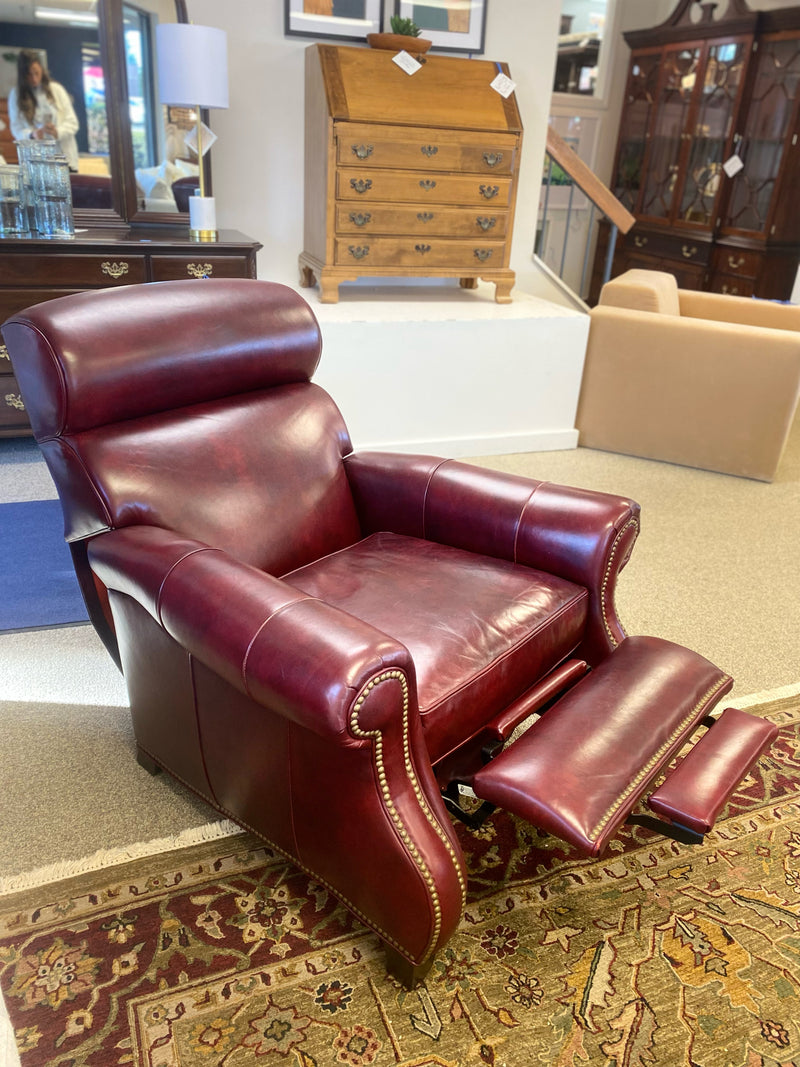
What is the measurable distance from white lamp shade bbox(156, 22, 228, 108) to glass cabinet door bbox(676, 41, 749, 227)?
3.36 metres

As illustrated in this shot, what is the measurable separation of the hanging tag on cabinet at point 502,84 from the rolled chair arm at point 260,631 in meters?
2.66

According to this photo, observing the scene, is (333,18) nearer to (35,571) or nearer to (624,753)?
(35,571)

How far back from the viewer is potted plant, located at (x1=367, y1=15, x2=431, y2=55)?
121 inches

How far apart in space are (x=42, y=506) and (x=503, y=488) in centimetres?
177

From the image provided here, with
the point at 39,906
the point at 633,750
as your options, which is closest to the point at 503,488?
the point at 633,750

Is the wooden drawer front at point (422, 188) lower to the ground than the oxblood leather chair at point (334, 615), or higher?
higher

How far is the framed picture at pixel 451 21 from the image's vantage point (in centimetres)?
331

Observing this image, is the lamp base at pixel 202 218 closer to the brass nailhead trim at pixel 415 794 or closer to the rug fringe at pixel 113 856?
the rug fringe at pixel 113 856

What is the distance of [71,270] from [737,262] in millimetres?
3866

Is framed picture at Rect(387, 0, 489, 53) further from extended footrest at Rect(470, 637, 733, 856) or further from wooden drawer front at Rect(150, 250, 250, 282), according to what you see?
extended footrest at Rect(470, 637, 733, 856)

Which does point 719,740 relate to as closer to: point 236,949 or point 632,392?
point 236,949

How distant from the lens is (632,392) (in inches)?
137

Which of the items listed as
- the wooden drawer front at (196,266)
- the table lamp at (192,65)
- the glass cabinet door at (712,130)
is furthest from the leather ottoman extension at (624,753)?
the glass cabinet door at (712,130)

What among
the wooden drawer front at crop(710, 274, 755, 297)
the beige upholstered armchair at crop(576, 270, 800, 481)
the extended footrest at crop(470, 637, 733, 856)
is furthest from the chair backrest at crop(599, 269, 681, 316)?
the extended footrest at crop(470, 637, 733, 856)
